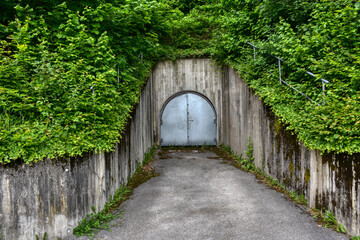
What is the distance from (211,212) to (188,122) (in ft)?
22.9

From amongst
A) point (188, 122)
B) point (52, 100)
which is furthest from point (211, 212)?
point (188, 122)

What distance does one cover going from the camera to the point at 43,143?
3.69 meters

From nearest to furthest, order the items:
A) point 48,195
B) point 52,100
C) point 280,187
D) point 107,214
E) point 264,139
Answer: point 48,195, point 52,100, point 107,214, point 280,187, point 264,139

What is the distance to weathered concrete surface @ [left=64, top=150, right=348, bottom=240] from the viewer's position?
3.76 m

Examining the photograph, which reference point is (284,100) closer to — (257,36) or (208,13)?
(257,36)

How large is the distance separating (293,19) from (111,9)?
4686 mm

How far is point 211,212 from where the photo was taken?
175 inches

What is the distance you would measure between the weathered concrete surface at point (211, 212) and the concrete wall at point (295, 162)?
1.23 feet

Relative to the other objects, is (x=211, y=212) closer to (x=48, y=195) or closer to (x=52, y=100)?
(x=48, y=195)

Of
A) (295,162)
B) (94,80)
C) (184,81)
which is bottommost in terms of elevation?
(295,162)

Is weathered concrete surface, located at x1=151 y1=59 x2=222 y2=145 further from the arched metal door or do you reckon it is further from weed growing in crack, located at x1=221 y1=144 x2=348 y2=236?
weed growing in crack, located at x1=221 y1=144 x2=348 y2=236

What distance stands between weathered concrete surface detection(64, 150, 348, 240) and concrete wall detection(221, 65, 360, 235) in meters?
0.38

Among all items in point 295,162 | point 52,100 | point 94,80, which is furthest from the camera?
point 295,162

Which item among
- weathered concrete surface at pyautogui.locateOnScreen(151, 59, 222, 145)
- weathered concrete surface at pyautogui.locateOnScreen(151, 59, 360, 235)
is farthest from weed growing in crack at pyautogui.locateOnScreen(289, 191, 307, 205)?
weathered concrete surface at pyautogui.locateOnScreen(151, 59, 222, 145)
